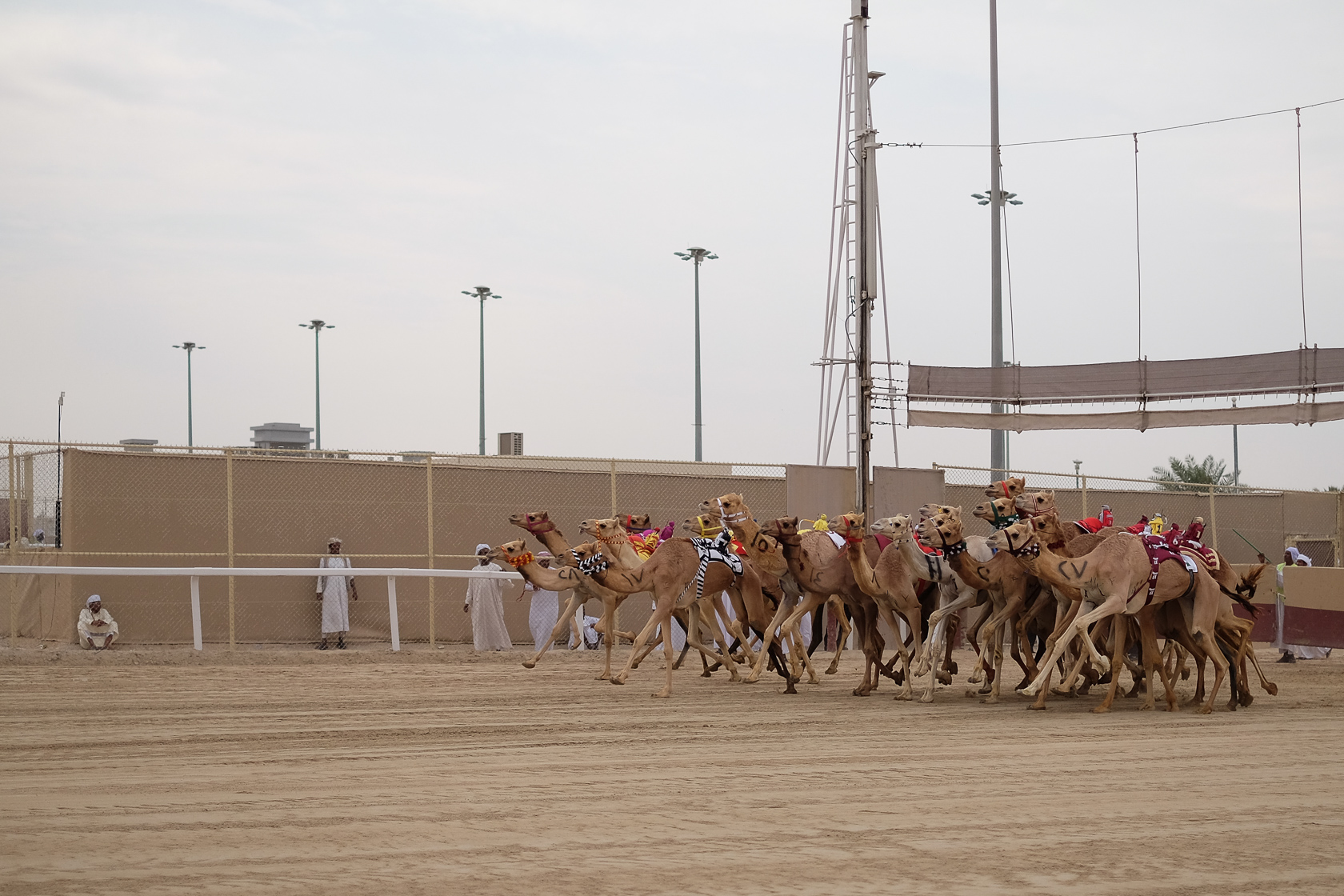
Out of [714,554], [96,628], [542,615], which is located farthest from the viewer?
[542,615]

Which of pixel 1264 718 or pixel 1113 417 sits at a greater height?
pixel 1113 417

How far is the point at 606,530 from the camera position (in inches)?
552

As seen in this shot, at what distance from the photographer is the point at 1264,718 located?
11430mm

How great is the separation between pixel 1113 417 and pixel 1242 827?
1744 cm

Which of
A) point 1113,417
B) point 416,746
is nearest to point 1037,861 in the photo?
point 416,746

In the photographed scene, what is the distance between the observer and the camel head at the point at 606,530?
13914mm

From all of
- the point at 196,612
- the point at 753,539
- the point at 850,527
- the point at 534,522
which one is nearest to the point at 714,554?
the point at 753,539

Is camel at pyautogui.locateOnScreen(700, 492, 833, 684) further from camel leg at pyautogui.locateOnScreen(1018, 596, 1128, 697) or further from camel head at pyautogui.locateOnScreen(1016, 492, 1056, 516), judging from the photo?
camel leg at pyautogui.locateOnScreen(1018, 596, 1128, 697)

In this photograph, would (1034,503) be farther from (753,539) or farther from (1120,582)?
(753,539)

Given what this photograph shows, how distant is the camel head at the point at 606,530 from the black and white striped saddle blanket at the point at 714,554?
87 cm

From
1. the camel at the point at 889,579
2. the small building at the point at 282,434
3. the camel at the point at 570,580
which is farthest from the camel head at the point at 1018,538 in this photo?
the small building at the point at 282,434

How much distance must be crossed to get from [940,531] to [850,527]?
3.02 ft

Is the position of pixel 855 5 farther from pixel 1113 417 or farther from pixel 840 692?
pixel 840 692

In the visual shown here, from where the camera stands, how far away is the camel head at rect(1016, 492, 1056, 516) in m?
12.5
